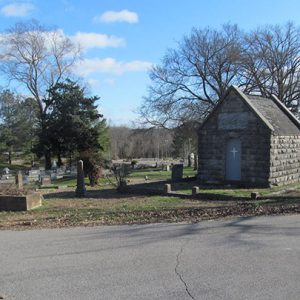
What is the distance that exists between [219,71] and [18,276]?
40879 millimetres

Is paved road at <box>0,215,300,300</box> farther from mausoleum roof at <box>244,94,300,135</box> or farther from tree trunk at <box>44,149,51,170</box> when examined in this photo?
tree trunk at <box>44,149,51,170</box>

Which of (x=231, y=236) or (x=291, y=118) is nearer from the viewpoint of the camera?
(x=231, y=236)

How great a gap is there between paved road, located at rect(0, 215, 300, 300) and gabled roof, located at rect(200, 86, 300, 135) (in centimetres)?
1179

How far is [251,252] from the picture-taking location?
7.07 m

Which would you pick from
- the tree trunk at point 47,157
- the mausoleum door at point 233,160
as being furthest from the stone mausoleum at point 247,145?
the tree trunk at point 47,157

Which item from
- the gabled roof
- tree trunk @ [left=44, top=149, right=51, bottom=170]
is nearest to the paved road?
the gabled roof

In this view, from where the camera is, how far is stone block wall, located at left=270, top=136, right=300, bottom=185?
20.8m

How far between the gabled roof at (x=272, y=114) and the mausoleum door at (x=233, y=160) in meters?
1.70

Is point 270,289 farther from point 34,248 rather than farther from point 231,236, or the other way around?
point 34,248

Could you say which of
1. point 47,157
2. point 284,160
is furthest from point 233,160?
point 47,157

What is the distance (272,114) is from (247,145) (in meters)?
2.95

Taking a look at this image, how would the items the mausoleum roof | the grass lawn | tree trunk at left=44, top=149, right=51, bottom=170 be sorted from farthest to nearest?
tree trunk at left=44, top=149, right=51, bottom=170 < the mausoleum roof < the grass lawn

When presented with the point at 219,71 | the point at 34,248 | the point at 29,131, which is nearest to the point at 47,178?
the point at 219,71

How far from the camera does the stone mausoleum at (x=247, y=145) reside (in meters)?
20.7
